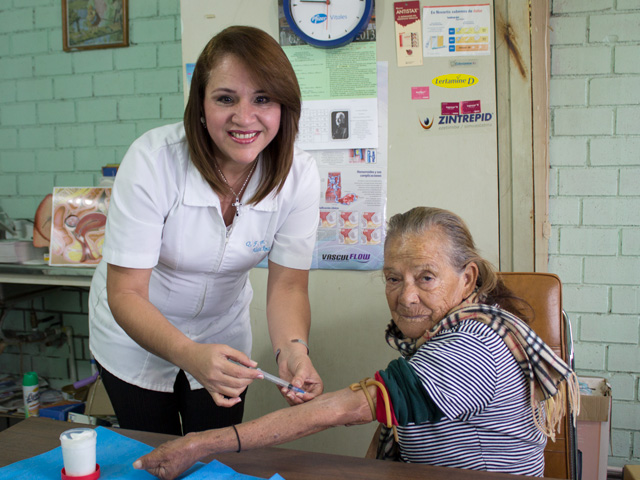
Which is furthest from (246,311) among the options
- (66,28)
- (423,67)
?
(66,28)

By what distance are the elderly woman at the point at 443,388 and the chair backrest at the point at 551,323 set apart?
11.6 inches

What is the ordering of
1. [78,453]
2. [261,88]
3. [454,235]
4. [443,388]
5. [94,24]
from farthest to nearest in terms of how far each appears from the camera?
[94,24] → [454,235] → [261,88] → [443,388] → [78,453]

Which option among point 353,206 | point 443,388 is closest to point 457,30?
point 353,206

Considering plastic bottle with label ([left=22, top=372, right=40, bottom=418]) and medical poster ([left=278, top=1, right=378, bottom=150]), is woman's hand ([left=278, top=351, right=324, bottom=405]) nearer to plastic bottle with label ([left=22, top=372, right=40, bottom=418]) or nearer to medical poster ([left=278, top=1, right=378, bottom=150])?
medical poster ([left=278, top=1, right=378, bottom=150])

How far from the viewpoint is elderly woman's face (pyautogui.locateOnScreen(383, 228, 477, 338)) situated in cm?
122

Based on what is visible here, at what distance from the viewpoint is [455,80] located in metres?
1.81

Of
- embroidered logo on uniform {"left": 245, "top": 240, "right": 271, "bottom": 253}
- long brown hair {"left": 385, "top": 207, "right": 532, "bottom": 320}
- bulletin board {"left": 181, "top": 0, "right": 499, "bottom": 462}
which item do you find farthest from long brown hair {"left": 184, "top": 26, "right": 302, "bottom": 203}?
bulletin board {"left": 181, "top": 0, "right": 499, "bottom": 462}

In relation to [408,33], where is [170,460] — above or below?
below

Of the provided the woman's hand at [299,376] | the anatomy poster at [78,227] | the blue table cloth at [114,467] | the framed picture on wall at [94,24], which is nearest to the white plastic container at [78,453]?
the blue table cloth at [114,467]

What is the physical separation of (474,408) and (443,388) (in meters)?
0.08

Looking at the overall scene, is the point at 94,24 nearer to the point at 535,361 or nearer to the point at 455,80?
the point at 455,80

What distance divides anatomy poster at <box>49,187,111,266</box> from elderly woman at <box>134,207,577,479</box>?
5.82 ft

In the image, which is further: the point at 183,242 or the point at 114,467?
the point at 183,242

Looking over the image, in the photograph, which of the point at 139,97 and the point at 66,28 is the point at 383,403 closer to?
the point at 139,97
